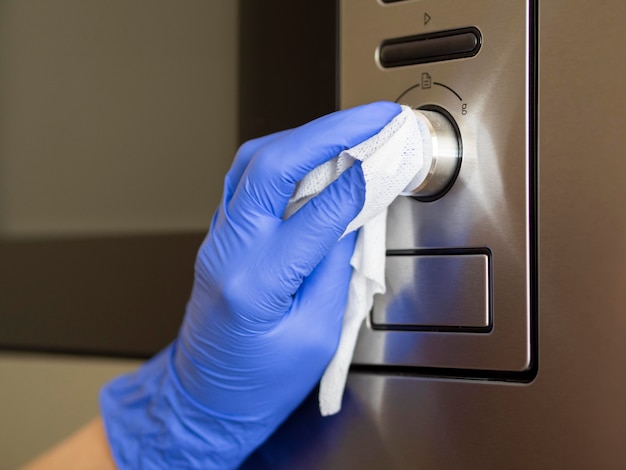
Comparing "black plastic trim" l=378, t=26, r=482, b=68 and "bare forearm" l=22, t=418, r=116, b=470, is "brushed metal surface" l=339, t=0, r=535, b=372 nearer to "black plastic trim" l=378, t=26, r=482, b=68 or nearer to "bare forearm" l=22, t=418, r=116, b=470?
"black plastic trim" l=378, t=26, r=482, b=68

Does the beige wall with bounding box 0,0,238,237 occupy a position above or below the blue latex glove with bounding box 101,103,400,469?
above

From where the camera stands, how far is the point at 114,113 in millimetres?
616

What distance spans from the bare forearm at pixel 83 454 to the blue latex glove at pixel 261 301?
7cm

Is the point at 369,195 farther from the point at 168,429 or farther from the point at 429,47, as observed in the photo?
the point at 168,429

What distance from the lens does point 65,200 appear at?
0.64 m

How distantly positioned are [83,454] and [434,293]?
0.40 m

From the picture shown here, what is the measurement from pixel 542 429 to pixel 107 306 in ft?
1.33

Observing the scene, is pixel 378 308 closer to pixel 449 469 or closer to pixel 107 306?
pixel 449 469

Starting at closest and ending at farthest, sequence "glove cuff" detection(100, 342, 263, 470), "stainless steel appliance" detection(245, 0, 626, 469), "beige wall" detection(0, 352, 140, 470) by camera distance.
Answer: "stainless steel appliance" detection(245, 0, 626, 469) < "glove cuff" detection(100, 342, 263, 470) < "beige wall" detection(0, 352, 140, 470)

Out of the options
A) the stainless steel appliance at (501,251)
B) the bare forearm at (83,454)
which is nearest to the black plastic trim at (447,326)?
the stainless steel appliance at (501,251)

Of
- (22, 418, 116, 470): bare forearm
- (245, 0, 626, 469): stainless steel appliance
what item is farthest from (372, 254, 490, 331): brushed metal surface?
(22, 418, 116, 470): bare forearm

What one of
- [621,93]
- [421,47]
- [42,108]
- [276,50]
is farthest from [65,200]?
[621,93]

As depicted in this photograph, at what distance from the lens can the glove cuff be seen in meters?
0.55

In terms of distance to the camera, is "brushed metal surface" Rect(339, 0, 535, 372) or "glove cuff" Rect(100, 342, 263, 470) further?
"glove cuff" Rect(100, 342, 263, 470)
